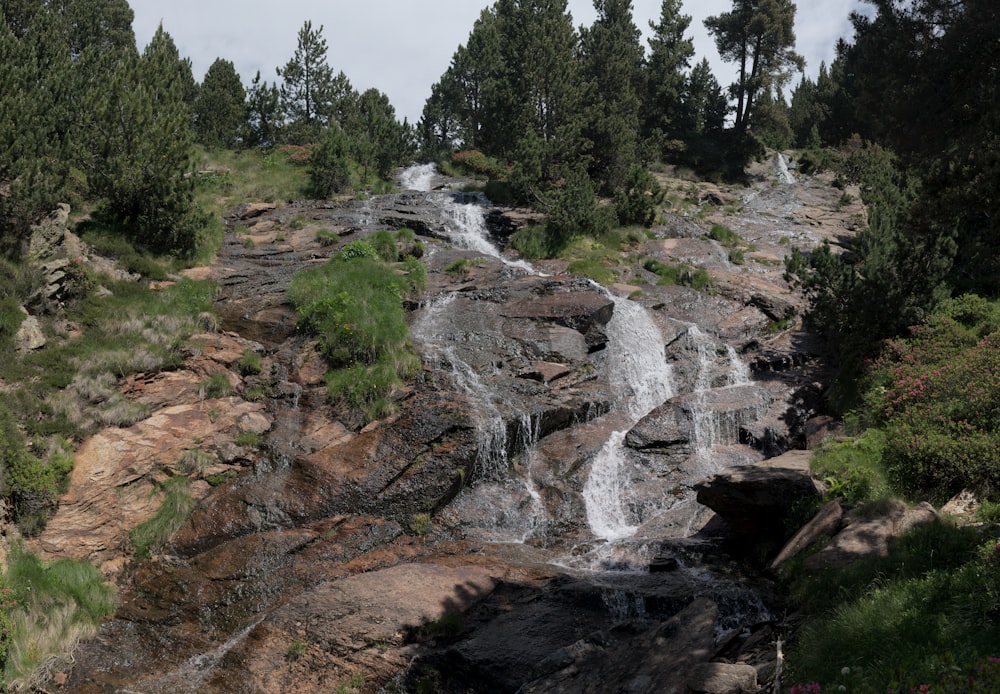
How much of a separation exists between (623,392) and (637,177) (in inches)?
631

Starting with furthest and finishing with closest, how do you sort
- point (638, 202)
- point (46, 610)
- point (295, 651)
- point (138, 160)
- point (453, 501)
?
point (638, 202), point (138, 160), point (453, 501), point (46, 610), point (295, 651)

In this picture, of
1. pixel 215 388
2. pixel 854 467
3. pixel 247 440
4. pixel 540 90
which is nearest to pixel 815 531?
pixel 854 467

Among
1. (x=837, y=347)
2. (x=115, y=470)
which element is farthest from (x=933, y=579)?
(x=115, y=470)

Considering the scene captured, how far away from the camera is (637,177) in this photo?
2973 cm

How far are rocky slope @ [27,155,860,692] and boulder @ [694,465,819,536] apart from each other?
0.78 metres

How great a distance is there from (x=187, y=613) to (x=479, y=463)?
19.5 feet

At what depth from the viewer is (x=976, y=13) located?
32.3ft

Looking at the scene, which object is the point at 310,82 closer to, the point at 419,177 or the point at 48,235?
the point at 419,177

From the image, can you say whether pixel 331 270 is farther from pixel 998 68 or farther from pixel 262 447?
pixel 998 68

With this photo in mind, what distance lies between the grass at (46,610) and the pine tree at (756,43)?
46332mm

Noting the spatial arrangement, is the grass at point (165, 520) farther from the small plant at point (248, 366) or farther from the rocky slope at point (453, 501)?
the small plant at point (248, 366)

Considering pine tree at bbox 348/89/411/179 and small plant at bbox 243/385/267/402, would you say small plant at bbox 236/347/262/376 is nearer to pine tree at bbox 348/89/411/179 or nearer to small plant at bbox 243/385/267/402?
Result: small plant at bbox 243/385/267/402

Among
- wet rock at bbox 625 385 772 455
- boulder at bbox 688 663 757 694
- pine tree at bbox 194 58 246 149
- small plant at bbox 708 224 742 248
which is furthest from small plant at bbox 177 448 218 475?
pine tree at bbox 194 58 246 149

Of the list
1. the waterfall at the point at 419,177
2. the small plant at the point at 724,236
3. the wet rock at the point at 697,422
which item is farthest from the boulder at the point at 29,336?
the waterfall at the point at 419,177
